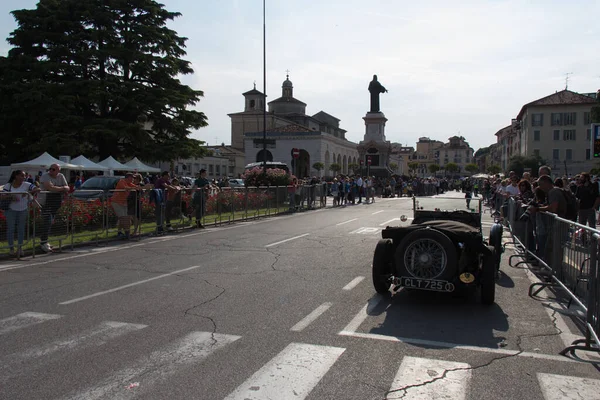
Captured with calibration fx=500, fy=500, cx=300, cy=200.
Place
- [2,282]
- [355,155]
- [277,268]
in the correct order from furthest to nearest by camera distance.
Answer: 1. [355,155]
2. [277,268]
3. [2,282]

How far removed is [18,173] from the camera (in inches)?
419

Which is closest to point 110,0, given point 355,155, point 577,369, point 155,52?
point 155,52

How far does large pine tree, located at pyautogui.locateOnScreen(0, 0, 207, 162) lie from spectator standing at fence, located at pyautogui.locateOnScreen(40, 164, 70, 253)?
20216 mm

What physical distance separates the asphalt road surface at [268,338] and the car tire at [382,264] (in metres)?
0.22

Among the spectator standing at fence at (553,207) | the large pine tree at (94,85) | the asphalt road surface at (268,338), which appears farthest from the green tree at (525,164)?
the asphalt road surface at (268,338)

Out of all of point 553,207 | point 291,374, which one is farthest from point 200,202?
point 291,374

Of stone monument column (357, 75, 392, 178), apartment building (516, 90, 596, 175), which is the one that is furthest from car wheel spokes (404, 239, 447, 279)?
apartment building (516, 90, 596, 175)

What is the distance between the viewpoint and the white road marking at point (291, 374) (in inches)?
150

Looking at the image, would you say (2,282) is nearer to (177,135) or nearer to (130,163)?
(130,163)

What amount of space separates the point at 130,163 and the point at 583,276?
29.3 meters

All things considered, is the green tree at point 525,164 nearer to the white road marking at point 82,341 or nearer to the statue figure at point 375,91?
the statue figure at point 375,91

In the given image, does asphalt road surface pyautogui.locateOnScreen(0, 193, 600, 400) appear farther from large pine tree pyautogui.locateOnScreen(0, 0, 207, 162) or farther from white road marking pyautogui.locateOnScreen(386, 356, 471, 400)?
large pine tree pyautogui.locateOnScreen(0, 0, 207, 162)

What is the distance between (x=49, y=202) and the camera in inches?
443

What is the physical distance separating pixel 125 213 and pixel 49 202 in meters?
2.53
